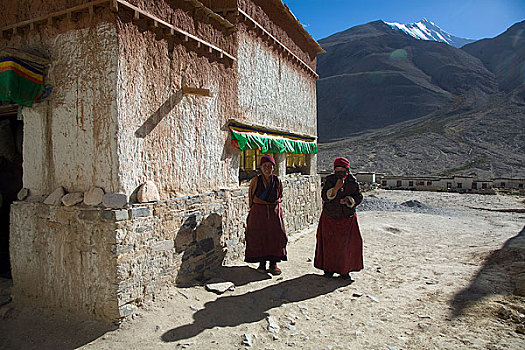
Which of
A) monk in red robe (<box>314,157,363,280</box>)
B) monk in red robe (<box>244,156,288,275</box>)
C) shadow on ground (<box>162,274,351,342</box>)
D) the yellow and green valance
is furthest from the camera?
the yellow and green valance

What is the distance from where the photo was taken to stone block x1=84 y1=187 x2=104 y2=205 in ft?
12.6

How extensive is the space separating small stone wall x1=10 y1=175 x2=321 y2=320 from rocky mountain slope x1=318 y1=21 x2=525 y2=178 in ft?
94.5

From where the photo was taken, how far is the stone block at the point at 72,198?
12.9 ft

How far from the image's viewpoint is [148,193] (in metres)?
4.12

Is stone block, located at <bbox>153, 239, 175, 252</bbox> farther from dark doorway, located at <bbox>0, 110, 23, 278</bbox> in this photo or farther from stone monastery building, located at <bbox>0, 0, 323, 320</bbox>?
dark doorway, located at <bbox>0, 110, 23, 278</bbox>

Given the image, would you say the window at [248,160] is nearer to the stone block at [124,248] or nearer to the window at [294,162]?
the window at [294,162]

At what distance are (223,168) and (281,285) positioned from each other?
2.22m

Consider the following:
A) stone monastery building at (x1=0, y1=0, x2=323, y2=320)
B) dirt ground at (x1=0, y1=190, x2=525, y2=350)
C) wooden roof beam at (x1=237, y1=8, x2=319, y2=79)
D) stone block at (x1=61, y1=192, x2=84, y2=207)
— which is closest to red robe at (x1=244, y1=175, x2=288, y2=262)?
dirt ground at (x1=0, y1=190, x2=525, y2=350)

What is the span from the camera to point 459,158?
3272 cm

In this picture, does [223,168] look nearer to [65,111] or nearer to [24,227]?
[65,111]

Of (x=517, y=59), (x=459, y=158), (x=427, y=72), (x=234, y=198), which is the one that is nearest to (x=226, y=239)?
(x=234, y=198)

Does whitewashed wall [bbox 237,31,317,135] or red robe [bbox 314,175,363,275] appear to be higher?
whitewashed wall [bbox 237,31,317,135]

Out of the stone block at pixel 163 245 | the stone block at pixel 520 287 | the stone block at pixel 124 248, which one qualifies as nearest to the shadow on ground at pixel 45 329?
the stone block at pixel 124 248

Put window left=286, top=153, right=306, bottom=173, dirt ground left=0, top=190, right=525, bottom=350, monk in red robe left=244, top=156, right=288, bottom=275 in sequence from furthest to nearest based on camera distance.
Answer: window left=286, top=153, right=306, bottom=173
monk in red robe left=244, top=156, right=288, bottom=275
dirt ground left=0, top=190, right=525, bottom=350
